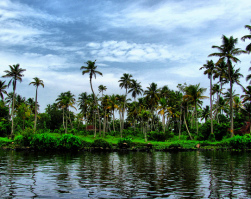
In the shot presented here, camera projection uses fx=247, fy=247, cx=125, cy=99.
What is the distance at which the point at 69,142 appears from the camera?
4278 cm

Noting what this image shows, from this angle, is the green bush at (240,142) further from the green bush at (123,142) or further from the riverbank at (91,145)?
the green bush at (123,142)

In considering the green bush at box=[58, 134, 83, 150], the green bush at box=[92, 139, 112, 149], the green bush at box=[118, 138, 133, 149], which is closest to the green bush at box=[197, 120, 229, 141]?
the green bush at box=[118, 138, 133, 149]

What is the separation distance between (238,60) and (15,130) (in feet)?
195

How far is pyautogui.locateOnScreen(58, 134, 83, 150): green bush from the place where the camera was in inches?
1677

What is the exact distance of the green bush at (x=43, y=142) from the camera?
43750 millimetres

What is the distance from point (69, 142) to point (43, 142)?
16.0 ft

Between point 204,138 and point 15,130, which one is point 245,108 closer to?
point 204,138

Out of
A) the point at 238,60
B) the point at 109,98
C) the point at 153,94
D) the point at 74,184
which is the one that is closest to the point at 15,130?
the point at 109,98

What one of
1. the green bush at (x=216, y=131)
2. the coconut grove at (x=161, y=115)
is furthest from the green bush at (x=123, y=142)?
the green bush at (x=216, y=131)

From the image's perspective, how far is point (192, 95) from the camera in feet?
189

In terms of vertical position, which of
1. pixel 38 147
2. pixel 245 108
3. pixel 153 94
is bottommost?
pixel 38 147

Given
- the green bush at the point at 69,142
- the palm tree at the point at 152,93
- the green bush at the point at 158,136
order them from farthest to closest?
the palm tree at the point at 152,93
the green bush at the point at 158,136
the green bush at the point at 69,142

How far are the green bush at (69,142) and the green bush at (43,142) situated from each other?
1319 mm

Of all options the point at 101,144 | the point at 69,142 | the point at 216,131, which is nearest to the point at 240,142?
the point at 216,131
